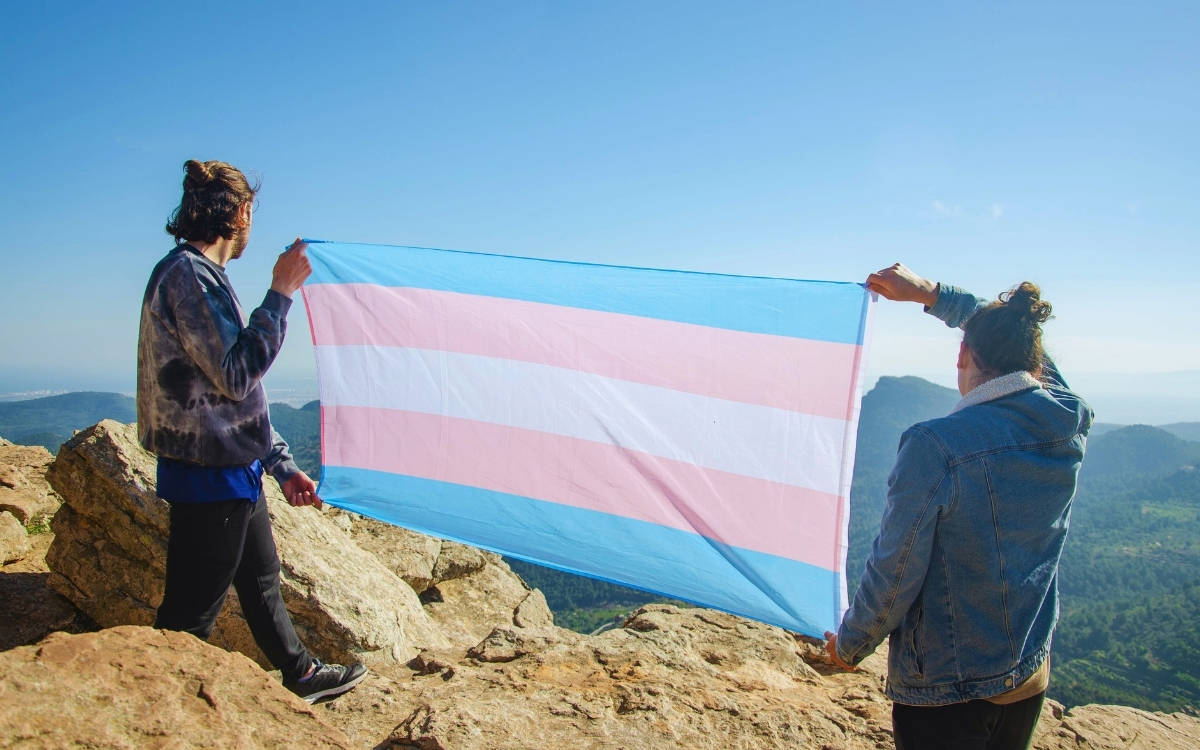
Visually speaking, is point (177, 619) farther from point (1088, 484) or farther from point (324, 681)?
point (1088, 484)

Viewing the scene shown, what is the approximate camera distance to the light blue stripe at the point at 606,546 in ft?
12.7

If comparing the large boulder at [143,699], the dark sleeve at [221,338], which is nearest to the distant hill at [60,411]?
the dark sleeve at [221,338]

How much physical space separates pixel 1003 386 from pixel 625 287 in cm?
264

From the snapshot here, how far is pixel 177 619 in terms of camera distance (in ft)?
9.33

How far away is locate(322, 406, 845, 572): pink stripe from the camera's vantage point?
155 inches

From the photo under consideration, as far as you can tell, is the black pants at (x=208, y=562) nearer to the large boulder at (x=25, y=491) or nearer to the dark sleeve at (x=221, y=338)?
the dark sleeve at (x=221, y=338)

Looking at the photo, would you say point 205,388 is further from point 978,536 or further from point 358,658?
point 978,536

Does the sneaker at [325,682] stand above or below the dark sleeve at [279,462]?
below

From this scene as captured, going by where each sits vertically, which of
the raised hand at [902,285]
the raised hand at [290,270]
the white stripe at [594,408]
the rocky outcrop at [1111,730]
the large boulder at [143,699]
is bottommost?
the rocky outcrop at [1111,730]

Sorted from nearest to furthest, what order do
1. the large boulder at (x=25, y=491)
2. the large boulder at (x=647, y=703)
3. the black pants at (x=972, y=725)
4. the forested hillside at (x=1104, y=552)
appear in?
1. the black pants at (x=972, y=725)
2. the large boulder at (x=647, y=703)
3. the large boulder at (x=25, y=491)
4. the forested hillside at (x=1104, y=552)

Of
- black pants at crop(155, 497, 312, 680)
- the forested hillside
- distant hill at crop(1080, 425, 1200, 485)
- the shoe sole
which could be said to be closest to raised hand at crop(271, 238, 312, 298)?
black pants at crop(155, 497, 312, 680)

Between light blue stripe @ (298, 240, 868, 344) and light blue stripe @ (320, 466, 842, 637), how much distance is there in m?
1.43

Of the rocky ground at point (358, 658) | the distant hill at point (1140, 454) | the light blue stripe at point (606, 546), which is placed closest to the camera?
the rocky ground at point (358, 658)

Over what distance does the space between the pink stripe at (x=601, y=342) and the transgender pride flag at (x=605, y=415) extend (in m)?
0.01
